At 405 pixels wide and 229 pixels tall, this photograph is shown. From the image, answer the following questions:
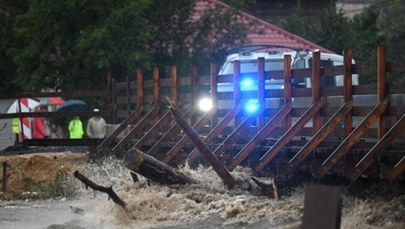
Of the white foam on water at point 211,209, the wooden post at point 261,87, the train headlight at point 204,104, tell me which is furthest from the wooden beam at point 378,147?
the train headlight at point 204,104

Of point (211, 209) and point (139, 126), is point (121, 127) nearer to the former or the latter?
point (139, 126)

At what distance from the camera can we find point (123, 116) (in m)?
19.4

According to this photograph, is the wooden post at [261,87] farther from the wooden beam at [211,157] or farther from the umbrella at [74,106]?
the umbrella at [74,106]

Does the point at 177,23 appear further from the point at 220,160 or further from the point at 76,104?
the point at 220,160

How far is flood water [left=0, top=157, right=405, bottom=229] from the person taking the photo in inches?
397

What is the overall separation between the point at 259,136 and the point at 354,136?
2.06 meters

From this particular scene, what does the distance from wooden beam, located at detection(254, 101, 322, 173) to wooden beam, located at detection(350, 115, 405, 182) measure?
5.39ft

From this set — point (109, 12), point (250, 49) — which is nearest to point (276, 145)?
point (250, 49)

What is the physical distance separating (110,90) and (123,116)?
81 centimetres

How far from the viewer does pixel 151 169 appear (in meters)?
11.7

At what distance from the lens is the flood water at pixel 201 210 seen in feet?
33.1

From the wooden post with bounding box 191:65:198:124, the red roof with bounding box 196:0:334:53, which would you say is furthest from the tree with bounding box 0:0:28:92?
the wooden post with bounding box 191:65:198:124

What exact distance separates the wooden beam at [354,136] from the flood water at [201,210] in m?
0.60

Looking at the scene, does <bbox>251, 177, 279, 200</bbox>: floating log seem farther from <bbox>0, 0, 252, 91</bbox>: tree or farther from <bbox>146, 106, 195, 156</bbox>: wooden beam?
<bbox>0, 0, 252, 91</bbox>: tree
